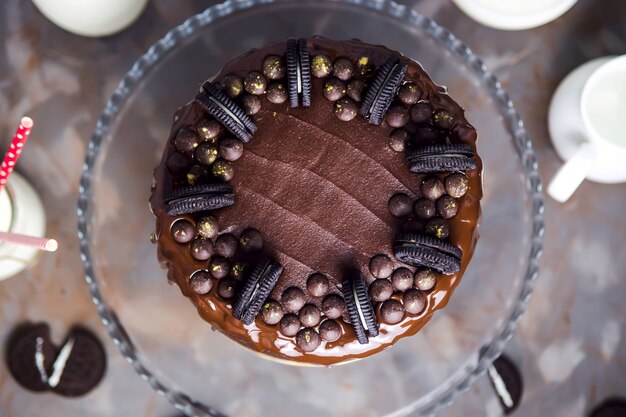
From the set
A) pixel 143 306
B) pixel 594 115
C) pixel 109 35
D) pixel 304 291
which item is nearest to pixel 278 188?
pixel 304 291

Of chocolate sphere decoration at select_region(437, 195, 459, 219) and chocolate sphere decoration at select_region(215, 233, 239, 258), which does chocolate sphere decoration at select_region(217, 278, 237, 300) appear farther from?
chocolate sphere decoration at select_region(437, 195, 459, 219)

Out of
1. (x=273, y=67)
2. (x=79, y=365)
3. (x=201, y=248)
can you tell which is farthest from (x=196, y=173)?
(x=79, y=365)

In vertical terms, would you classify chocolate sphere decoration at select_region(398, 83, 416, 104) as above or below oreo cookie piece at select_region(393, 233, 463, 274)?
above

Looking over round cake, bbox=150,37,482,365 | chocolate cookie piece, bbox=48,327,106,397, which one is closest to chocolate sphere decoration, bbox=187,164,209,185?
round cake, bbox=150,37,482,365

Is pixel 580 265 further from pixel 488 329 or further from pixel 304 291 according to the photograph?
pixel 304 291

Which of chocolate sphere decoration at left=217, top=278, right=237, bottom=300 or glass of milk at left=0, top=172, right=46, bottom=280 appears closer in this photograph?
chocolate sphere decoration at left=217, top=278, right=237, bottom=300

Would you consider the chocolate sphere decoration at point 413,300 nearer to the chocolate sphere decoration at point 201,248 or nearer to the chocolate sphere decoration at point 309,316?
the chocolate sphere decoration at point 309,316
